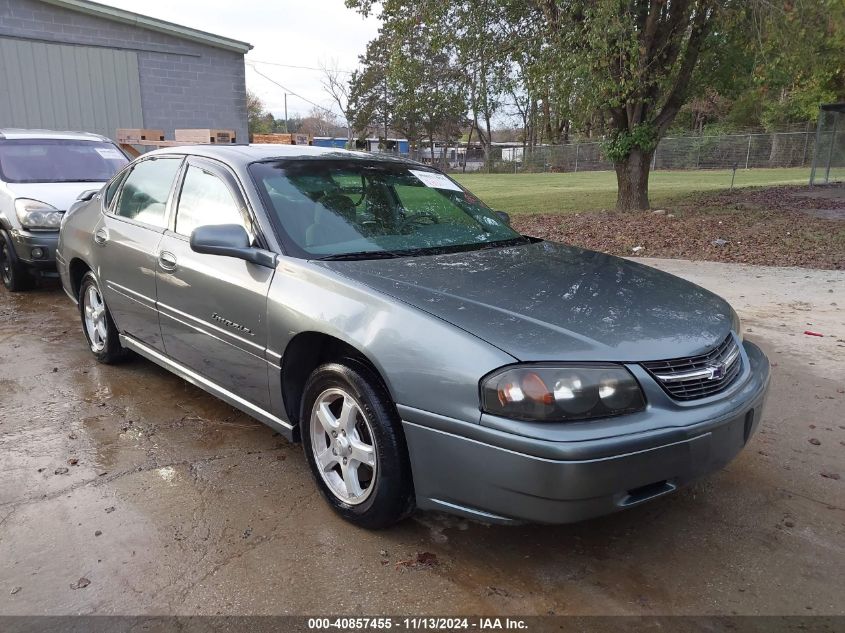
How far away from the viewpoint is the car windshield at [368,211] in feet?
10.7

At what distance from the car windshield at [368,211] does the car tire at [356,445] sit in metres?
0.66

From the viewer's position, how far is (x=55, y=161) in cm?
808

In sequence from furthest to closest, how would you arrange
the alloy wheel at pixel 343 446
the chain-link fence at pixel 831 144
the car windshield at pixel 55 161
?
the chain-link fence at pixel 831 144, the car windshield at pixel 55 161, the alloy wheel at pixel 343 446

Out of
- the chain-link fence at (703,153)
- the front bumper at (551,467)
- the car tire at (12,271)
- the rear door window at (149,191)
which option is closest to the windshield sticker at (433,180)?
the rear door window at (149,191)

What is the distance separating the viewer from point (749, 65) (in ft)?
45.3

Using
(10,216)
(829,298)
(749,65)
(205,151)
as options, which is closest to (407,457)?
(205,151)

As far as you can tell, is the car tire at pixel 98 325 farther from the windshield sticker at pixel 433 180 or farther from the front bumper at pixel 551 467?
the front bumper at pixel 551 467

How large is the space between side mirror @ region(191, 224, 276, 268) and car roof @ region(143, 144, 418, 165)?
60 centimetres

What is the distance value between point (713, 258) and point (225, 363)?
25.9 ft

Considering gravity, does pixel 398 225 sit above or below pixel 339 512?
above

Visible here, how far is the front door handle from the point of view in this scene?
371 cm

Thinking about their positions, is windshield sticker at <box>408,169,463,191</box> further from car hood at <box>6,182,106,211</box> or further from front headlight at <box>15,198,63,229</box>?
front headlight at <box>15,198,63,229</box>

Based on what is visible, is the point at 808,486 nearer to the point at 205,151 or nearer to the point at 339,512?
the point at 339,512

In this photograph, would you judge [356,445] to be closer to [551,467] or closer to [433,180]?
[551,467]
